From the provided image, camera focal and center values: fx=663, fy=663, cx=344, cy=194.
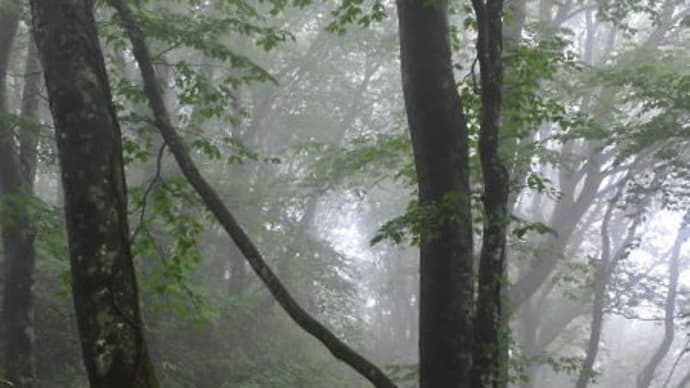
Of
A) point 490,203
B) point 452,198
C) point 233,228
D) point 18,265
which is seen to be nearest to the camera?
point 490,203

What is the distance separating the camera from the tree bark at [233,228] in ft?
16.6

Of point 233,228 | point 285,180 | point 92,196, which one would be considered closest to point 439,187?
point 233,228

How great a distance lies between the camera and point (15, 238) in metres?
8.85

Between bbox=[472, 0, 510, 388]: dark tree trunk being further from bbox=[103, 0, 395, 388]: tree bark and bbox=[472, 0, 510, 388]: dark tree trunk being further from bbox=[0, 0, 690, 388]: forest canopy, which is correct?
bbox=[103, 0, 395, 388]: tree bark

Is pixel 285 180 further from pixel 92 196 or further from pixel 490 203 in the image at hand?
pixel 92 196

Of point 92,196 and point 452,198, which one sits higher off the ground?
point 452,198

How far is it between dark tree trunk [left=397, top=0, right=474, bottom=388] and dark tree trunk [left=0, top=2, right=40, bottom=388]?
504 cm

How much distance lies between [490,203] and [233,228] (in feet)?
6.84

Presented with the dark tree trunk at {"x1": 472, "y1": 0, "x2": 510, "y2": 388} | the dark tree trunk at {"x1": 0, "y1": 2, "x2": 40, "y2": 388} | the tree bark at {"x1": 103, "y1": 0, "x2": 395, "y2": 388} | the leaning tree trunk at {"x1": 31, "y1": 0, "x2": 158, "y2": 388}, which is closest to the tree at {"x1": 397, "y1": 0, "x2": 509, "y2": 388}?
the dark tree trunk at {"x1": 472, "y1": 0, "x2": 510, "y2": 388}

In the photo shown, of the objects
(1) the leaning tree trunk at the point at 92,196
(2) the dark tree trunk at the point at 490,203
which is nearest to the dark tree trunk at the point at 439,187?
(2) the dark tree trunk at the point at 490,203

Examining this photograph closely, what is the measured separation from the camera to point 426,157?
206 inches

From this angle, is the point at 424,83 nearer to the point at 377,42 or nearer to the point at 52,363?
the point at 52,363

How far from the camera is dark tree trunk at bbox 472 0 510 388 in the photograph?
4469mm

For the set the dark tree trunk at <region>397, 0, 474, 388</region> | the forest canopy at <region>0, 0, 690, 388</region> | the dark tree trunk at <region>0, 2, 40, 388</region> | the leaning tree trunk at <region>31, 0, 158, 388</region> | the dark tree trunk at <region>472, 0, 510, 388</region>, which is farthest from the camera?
the dark tree trunk at <region>0, 2, 40, 388</region>
